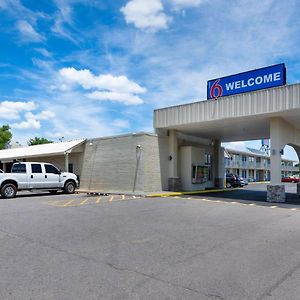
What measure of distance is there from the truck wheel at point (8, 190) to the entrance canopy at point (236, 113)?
9747 millimetres

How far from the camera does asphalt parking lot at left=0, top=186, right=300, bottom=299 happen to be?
4535 mm

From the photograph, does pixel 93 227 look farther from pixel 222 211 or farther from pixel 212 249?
pixel 222 211

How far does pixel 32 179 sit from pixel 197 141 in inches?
526

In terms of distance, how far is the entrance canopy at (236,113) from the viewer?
1659cm

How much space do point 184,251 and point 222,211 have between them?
679cm

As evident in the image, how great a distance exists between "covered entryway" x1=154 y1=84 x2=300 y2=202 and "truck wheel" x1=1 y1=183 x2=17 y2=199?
9.62m

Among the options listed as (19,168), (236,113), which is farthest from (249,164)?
(19,168)

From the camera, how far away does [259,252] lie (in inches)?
260

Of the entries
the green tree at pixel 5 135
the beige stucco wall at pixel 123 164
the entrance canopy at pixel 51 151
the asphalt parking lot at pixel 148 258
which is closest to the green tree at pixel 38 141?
the green tree at pixel 5 135

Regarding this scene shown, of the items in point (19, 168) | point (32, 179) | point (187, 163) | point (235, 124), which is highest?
point (235, 124)

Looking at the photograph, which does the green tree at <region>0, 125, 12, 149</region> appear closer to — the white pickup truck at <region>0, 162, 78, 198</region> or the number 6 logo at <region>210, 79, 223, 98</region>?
the white pickup truck at <region>0, 162, 78, 198</region>

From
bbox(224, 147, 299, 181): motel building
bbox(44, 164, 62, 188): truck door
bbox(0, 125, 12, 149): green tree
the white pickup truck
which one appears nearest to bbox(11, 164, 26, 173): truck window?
the white pickup truck

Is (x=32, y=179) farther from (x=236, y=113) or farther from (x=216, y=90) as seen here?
(x=216, y=90)

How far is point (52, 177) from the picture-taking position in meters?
20.6
